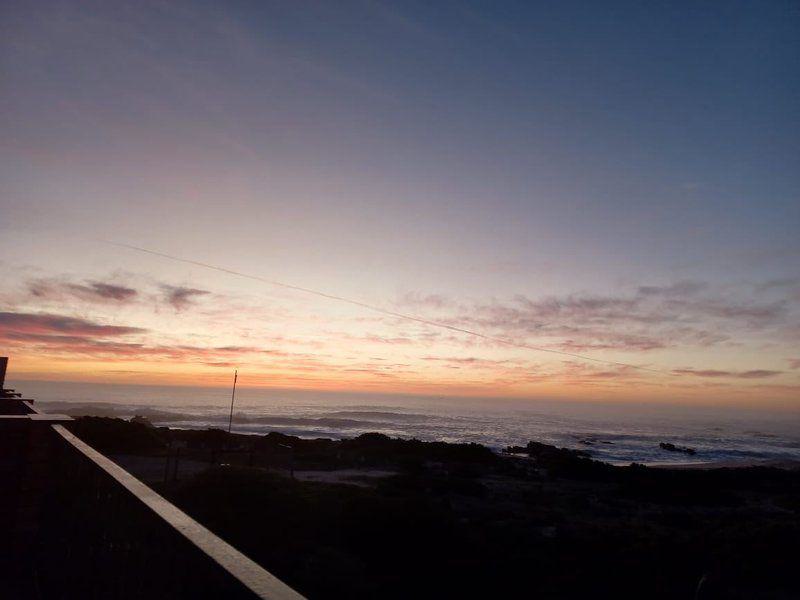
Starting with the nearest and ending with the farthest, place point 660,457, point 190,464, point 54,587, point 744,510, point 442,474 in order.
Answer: point 54,587 → point 744,510 → point 190,464 → point 442,474 → point 660,457

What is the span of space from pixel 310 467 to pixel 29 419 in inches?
929

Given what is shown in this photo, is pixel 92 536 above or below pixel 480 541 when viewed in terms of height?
above

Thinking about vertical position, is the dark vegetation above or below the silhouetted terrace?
below

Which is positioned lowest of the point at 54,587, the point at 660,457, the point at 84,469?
the point at 660,457

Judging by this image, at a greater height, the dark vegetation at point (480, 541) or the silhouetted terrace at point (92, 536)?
the silhouetted terrace at point (92, 536)

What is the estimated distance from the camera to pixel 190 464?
76.7 ft

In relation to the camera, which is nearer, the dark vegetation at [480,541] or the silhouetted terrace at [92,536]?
the silhouetted terrace at [92,536]

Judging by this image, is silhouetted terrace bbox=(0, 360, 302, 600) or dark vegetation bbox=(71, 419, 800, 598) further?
dark vegetation bbox=(71, 419, 800, 598)

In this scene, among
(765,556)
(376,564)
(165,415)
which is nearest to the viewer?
(376,564)

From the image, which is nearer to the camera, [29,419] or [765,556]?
[29,419]

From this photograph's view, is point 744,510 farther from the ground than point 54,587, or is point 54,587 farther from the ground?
point 54,587

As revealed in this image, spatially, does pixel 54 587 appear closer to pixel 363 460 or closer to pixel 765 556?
pixel 765 556

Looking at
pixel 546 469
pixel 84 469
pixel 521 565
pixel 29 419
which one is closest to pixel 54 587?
pixel 84 469

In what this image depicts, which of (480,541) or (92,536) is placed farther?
(480,541)
